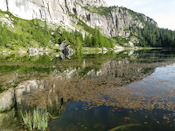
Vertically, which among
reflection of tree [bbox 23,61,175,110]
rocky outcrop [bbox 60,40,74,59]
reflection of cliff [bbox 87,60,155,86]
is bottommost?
reflection of tree [bbox 23,61,175,110]

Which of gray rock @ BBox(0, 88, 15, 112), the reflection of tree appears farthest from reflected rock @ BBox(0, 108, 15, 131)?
the reflection of tree

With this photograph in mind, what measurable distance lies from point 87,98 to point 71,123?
4.63 meters

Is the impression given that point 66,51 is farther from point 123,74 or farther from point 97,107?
point 97,107

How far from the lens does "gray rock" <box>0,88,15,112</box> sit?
1184cm

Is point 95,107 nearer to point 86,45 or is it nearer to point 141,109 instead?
point 141,109

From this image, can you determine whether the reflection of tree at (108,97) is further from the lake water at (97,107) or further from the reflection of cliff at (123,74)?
the reflection of cliff at (123,74)

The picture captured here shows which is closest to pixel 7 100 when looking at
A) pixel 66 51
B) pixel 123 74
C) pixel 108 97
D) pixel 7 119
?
pixel 7 119

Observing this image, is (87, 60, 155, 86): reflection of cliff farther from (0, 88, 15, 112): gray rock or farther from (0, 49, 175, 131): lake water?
(0, 88, 15, 112): gray rock

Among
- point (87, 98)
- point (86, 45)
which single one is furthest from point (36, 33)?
point (87, 98)

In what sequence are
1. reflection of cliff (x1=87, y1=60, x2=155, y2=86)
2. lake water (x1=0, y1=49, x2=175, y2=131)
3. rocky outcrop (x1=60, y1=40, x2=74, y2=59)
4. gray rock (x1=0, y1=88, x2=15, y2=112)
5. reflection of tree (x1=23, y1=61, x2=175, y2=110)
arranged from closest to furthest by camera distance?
lake water (x1=0, y1=49, x2=175, y2=131) < reflection of tree (x1=23, y1=61, x2=175, y2=110) < gray rock (x1=0, y1=88, x2=15, y2=112) < reflection of cliff (x1=87, y1=60, x2=155, y2=86) < rocky outcrop (x1=60, y1=40, x2=74, y2=59)

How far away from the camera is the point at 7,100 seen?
1334 centimetres

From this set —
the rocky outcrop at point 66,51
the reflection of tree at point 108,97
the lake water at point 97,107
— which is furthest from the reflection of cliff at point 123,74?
the rocky outcrop at point 66,51

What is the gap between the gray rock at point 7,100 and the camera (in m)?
11.8

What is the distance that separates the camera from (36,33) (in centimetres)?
14662
